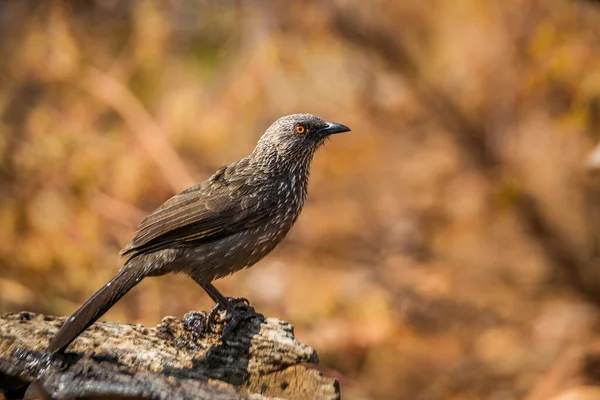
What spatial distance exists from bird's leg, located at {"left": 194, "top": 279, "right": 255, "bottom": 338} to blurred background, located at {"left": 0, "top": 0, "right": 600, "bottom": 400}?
367cm

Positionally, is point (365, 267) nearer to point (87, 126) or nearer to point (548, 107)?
point (548, 107)

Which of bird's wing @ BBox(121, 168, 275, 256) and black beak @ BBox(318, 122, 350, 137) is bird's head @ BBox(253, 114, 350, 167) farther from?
bird's wing @ BBox(121, 168, 275, 256)

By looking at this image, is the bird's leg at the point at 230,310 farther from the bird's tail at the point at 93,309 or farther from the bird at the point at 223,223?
the bird's tail at the point at 93,309

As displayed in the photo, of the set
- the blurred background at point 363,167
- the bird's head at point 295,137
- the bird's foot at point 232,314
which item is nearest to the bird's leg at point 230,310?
the bird's foot at point 232,314

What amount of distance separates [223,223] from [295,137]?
0.81 m

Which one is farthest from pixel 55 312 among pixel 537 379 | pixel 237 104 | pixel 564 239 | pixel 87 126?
pixel 564 239

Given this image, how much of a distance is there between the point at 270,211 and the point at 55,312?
4.62 metres

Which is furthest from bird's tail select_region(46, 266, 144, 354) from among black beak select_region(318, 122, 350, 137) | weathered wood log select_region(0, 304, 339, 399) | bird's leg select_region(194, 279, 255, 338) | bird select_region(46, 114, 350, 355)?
black beak select_region(318, 122, 350, 137)

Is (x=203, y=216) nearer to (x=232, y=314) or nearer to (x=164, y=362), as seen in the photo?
(x=232, y=314)

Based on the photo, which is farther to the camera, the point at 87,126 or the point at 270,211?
the point at 87,126

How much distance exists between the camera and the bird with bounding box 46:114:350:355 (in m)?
3.98

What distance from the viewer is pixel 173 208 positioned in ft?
13.5

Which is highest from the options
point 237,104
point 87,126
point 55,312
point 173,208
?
point 237,104

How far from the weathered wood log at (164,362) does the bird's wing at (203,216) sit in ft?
1.45
